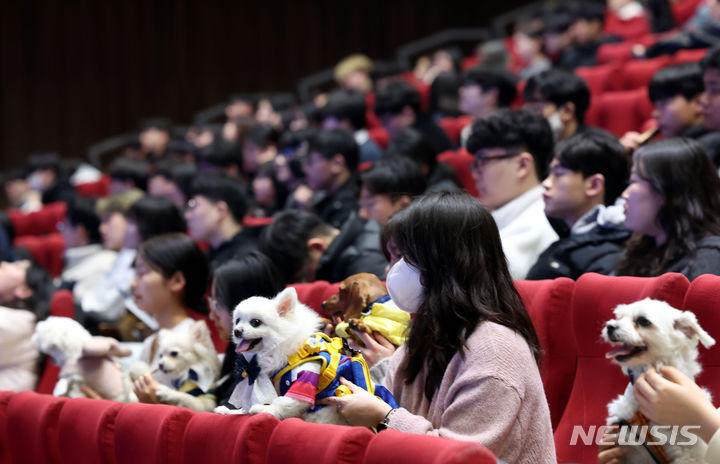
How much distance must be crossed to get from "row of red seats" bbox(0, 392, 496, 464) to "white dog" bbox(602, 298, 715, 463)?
26cm

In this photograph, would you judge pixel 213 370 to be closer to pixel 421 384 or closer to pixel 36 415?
pixel 36 415

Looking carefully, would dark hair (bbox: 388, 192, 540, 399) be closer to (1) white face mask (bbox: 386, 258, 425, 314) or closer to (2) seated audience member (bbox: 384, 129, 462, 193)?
(1) white face mask (bbox: 386, 258, 425, 314)

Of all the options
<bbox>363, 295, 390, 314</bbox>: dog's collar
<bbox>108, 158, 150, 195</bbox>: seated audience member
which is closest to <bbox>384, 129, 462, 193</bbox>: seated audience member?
<bbox>363, 295, 390, 314</bbox>: dog's collar

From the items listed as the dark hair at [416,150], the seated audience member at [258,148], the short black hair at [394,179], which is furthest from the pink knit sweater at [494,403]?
the seated audience member at [258,148]

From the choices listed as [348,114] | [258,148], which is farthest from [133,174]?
[348,114]

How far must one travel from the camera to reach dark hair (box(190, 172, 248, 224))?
7.57 feet

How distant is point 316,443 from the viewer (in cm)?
85

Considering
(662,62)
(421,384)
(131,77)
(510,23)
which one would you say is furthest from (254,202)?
(510,23)

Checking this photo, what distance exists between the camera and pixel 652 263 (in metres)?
1.34

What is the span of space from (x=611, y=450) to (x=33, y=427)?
796 mm

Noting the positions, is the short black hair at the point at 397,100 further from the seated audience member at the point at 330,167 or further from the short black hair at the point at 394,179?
the short black hair at the point at 394,179

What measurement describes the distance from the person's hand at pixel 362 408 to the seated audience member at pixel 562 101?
141cm

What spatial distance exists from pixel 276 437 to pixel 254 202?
202cm

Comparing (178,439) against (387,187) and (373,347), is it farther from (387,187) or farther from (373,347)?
(387,187)
